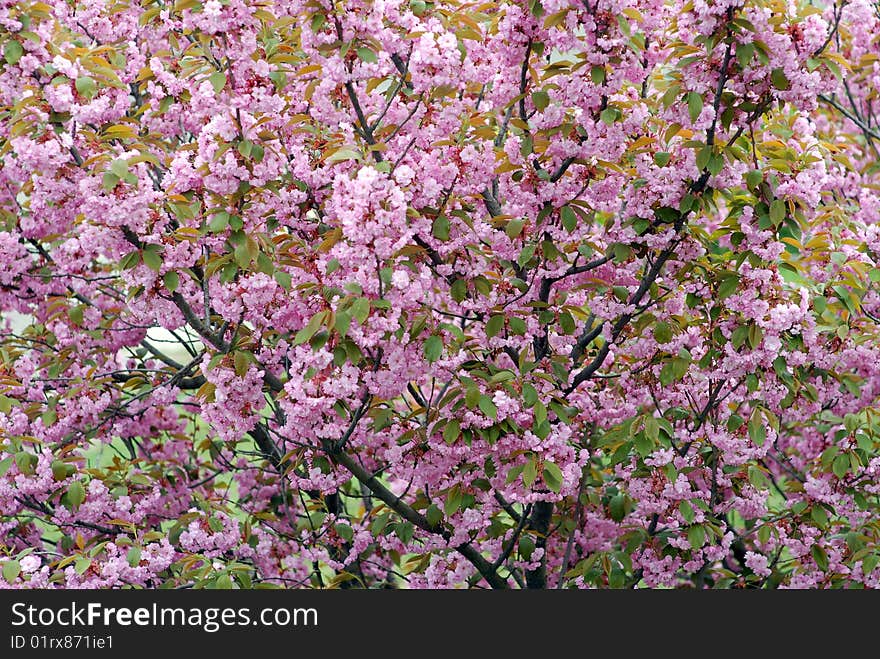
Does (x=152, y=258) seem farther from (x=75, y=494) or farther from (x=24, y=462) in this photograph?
(x=75, y=494)

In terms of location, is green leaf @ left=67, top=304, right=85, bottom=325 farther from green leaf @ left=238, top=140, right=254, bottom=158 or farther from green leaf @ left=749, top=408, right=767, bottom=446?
green leaf @ left=749, top=408, right=767, bottom=446

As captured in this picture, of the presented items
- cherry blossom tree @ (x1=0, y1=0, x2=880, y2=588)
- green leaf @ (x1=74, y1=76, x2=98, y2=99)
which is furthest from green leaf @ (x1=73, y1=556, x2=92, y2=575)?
green leaf @ (x1=74, y1=76, x2=98, y2=99)

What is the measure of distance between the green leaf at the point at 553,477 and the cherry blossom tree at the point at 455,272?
16 millimetres

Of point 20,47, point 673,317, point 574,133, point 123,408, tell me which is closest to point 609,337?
point 673,317

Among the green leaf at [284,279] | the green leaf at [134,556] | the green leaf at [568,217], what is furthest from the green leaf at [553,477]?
the green leaf at [134,556]

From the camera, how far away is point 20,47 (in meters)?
4.27

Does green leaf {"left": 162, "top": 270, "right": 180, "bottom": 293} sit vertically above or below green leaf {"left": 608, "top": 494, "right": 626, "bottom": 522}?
above

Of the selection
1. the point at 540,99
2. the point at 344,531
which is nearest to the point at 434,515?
the point at 344,531

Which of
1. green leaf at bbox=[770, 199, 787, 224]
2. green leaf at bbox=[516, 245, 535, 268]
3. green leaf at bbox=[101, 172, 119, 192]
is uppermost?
green leaf at bbox=[101, 172, 119, 192]

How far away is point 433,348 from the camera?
13.1 feet

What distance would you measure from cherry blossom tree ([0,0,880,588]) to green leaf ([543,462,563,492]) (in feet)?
0.05

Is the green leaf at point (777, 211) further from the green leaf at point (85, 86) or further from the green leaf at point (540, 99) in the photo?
the green leaf at point (85, 86)

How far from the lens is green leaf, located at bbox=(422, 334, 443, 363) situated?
3987mm

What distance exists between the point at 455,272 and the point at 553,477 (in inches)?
38.6
